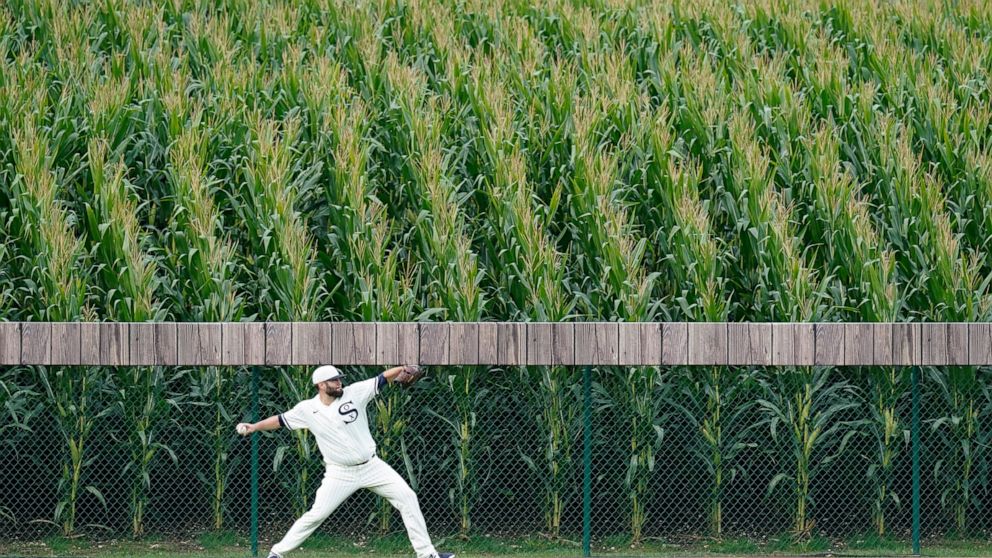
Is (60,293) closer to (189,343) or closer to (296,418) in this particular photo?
(189,343)

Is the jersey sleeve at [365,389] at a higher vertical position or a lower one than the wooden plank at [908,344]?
lower

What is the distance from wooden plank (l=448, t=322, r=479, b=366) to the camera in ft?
34.2

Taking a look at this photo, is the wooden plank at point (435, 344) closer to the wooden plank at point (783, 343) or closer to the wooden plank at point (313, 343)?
the wooden plank at point (313, 343)

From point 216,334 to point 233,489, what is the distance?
1785mm

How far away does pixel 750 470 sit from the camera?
11.5 meters

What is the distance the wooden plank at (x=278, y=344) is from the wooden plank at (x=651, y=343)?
10.0ft

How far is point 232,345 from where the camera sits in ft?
33.8

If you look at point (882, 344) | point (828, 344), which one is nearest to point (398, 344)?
point (828, 344)

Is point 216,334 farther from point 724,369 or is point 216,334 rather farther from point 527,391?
point 724,369

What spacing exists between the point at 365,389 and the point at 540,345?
189 cm

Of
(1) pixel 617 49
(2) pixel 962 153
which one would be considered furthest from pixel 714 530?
(1) pixel 617 49

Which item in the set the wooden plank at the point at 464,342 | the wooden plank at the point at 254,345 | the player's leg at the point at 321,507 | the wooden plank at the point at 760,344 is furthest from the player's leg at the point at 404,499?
the wooden plank at the point at 760,344

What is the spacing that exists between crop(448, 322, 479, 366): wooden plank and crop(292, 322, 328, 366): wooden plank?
95 centimetres

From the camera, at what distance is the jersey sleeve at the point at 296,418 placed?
9.22 meters
